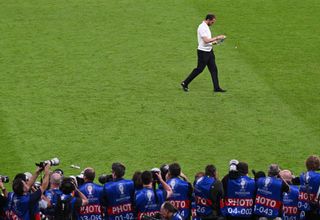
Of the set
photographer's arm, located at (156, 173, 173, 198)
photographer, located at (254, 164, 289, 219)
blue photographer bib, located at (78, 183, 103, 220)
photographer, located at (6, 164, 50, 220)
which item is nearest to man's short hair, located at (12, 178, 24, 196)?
photographer, located at (6, 164, 50, 220)

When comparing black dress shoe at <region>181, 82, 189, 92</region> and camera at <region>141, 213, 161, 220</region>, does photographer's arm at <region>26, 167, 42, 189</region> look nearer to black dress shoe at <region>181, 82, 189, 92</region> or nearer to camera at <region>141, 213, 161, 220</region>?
camera at <region>141, 213, 161, 220</region>

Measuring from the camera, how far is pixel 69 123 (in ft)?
66.2

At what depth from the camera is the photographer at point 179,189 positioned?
15.0 meters

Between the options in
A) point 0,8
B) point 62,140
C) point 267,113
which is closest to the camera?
point 62,140

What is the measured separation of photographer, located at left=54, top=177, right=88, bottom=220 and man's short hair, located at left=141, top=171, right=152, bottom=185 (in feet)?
3.09

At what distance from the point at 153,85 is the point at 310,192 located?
7.44m

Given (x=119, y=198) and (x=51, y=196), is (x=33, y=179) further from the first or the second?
(x=119, y=198)

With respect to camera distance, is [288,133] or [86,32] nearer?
[288,133]

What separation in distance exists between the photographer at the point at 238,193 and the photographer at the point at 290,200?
0.53 metres

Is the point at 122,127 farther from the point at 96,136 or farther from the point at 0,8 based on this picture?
the point at 0,8

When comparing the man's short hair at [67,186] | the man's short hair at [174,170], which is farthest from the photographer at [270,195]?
the man's short hair at [67,186]

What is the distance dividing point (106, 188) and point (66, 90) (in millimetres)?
7201

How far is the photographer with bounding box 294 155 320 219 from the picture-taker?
1533cm

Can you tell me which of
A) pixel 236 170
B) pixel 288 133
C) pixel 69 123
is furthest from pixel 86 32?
pixel 236 170
